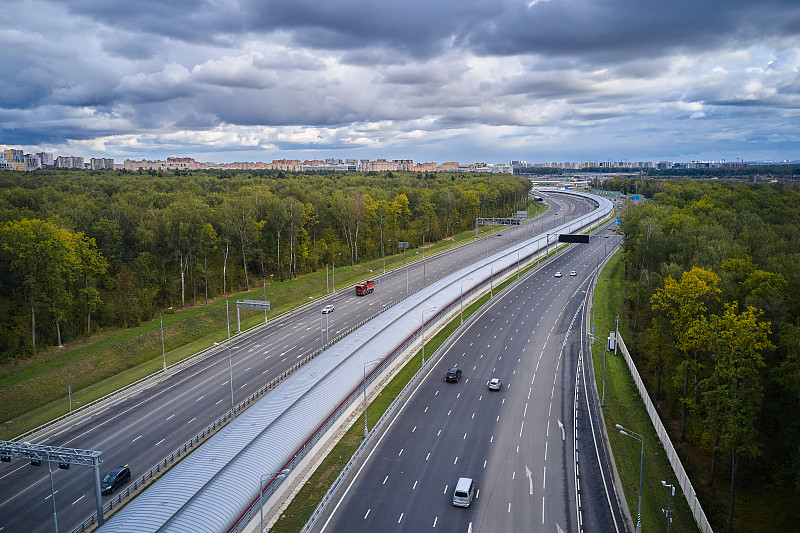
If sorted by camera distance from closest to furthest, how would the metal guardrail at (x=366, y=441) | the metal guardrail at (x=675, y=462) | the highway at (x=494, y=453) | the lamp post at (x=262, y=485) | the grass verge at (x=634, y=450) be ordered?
the lamp post at (x=262, y=485) → the metal guardrail at (x=366, y=441) → the highway at (x=494, y=453) → the metal guardrail at (x=675, y=462) → the grass verge at (x=634, y=450)

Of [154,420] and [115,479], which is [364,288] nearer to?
[154,420]

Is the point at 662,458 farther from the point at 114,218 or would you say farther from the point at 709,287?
the point at 114,218

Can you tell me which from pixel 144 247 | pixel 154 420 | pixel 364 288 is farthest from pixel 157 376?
pixel 364 288

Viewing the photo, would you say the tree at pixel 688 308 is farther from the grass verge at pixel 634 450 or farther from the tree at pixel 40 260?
the tree at pixel 40 260

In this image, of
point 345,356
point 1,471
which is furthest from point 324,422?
point 1,471

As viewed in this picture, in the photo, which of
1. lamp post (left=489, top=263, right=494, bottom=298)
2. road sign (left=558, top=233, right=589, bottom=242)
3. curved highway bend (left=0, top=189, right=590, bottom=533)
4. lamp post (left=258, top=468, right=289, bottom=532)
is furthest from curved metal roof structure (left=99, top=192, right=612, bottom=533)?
road sign (left=558, top=233, right=589, bottom=242)

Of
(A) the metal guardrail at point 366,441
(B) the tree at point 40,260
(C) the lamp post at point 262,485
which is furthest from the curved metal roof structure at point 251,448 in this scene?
(B) the tree at point 40,260
